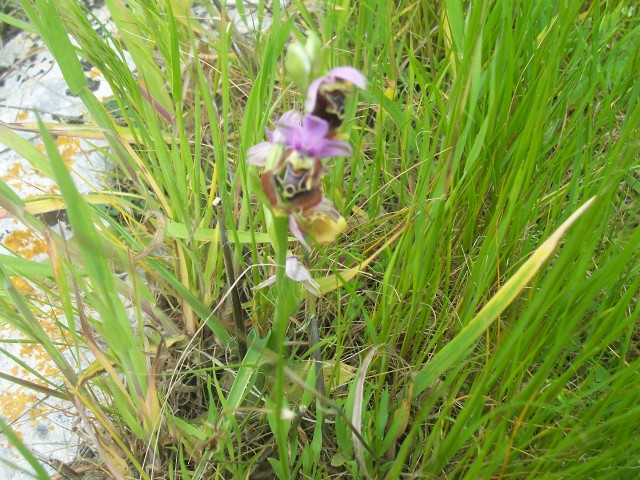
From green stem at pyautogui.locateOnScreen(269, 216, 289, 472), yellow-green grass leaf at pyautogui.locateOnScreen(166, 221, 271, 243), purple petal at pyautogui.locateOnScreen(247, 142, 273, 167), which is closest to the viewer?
green stem at pyautogui.locateOnScreen(269, 216, 289, 472)

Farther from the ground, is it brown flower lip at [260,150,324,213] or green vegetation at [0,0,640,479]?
brown flower lip at [260,150,324,213]

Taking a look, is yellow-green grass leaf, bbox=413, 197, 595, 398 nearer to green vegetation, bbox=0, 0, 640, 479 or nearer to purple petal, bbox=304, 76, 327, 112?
green vegetation, bbox=0, 0, 640, 479

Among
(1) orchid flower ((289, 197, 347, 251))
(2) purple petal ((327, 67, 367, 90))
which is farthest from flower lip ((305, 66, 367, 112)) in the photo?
(1) orchid flower ((289, 197, 347, 251))

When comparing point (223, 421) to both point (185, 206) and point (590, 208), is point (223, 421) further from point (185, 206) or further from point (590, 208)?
point (590, 208)

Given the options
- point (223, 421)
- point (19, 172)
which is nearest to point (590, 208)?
point (223, 421)

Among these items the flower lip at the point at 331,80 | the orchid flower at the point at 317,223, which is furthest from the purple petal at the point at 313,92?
the orchid flower at the point at 317,223

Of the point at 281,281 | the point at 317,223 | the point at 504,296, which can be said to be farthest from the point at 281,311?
the point at 504,296

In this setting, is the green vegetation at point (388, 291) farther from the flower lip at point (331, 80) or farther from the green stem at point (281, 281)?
the flower lip at point (331, 80)

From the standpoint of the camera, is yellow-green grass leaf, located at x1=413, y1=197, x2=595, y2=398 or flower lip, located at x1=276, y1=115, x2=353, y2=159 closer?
flower lip, located at x1=276, y1=115, x2=353, y2=159

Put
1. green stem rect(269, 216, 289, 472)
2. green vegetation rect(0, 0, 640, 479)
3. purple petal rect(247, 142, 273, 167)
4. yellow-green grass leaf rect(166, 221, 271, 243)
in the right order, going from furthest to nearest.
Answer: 1. yellow-green grass leaf rect(166, 221, 271, 243)
2. green vegetation rect(0, 0, 640, 479)
3. purple petal rect(247, 142, 273, 167)
4. green stem rect(269, 216, 289, 472)


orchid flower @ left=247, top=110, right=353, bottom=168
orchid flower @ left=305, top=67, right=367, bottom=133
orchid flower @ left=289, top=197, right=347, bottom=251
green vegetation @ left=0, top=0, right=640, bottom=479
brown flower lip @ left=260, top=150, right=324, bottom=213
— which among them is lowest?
green vegetation @ left=0, top=0, right=640, bottom=479
